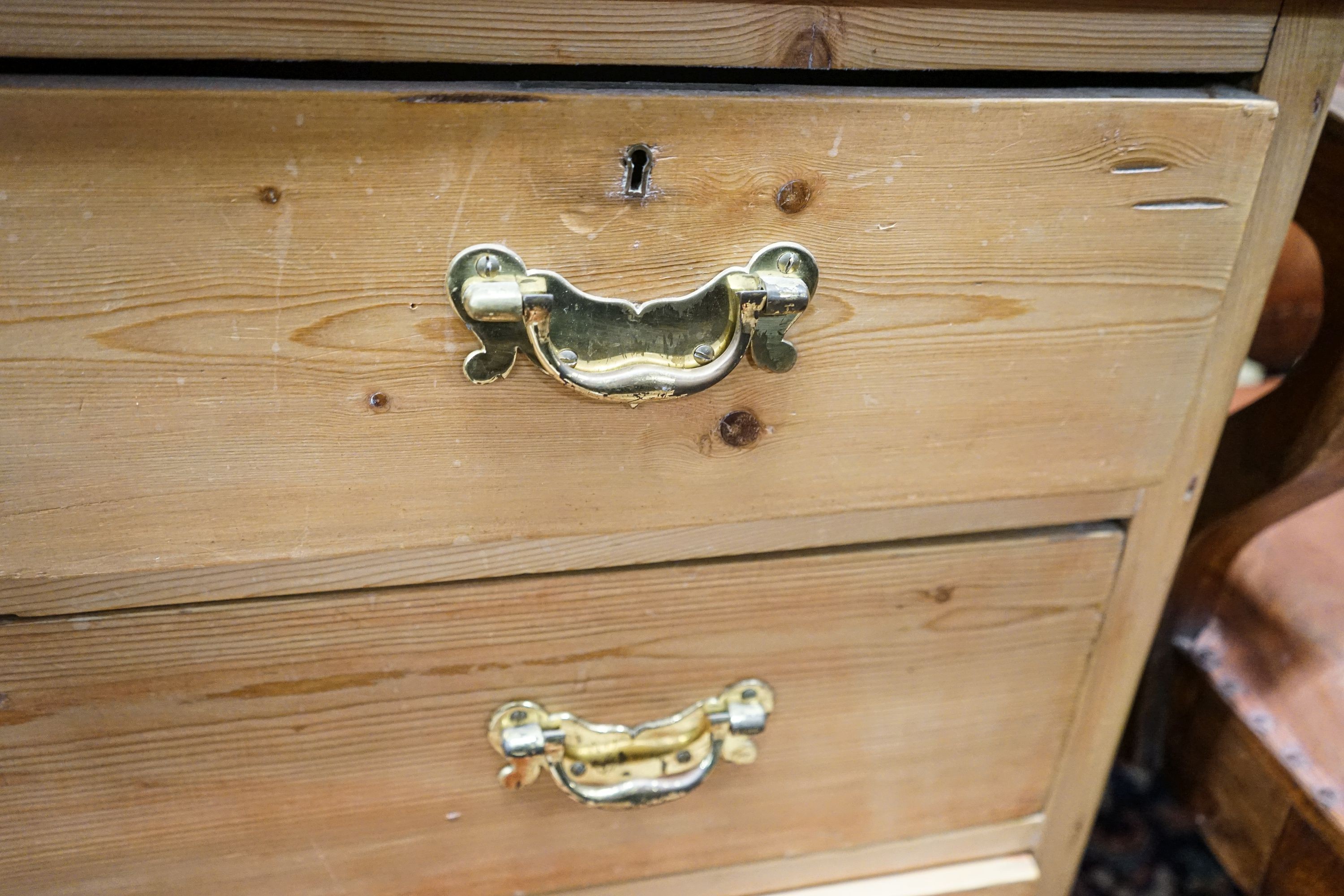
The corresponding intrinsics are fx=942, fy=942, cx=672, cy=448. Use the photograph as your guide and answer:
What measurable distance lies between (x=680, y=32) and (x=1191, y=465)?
0.30m

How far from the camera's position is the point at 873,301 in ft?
1.15

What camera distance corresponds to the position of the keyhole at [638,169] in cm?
31

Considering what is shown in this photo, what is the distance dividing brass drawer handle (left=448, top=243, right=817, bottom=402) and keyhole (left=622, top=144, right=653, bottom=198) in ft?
0.12

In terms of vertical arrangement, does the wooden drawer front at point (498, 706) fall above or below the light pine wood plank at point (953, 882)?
above

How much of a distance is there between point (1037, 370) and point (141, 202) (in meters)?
0.33

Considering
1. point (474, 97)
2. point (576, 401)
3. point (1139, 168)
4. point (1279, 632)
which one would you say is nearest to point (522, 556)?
point (576, 401)

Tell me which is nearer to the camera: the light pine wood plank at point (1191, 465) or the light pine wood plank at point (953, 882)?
the light pine wood plank at point (1191, 465)

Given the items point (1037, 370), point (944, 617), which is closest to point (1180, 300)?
point (1037, 370)

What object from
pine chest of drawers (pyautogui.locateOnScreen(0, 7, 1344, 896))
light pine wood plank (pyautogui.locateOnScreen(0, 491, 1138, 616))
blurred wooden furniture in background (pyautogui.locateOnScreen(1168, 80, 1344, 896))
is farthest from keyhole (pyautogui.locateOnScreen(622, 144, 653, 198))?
blurred wooden furniture in background (pyautogui.locateOnScreen(1168, 80, 1344, 896))

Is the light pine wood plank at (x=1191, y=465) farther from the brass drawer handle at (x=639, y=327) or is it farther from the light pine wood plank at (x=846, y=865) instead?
the brass drawer handle at (x=639, y=327)

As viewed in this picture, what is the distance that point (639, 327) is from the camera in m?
0.34

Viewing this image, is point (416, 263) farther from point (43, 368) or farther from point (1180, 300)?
point (1180, 300)

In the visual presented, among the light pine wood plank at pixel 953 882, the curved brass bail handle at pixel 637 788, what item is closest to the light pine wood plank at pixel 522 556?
the curved brass bail handle at pixel 637 788

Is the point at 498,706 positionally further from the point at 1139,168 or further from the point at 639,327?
the point at 1139,168
